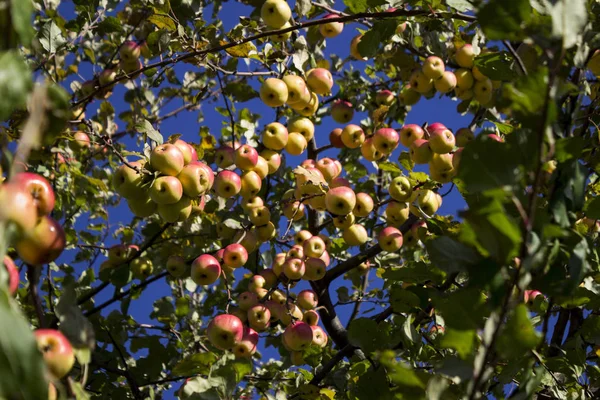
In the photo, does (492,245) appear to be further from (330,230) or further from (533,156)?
(330,230)

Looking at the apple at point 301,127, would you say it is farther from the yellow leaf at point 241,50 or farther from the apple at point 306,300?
the apple at point 306,300

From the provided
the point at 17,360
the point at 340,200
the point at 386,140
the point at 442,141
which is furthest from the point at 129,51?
the point at 17,360

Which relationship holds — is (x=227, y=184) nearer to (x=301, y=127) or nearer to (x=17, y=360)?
(x=301, y=127)

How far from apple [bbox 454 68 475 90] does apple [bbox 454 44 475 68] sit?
38mm

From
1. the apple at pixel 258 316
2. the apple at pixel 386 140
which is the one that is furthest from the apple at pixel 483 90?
the apple at pixel 258 316

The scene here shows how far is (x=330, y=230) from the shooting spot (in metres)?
4.36

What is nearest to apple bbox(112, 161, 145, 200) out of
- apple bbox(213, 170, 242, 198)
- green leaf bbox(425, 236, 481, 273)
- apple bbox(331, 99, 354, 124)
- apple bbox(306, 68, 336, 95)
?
apple bbox(213, 170, 242, 198)

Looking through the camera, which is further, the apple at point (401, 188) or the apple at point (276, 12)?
the apple at point (401, 188)

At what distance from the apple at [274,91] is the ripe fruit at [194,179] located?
80cm

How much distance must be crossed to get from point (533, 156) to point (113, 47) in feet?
14.8

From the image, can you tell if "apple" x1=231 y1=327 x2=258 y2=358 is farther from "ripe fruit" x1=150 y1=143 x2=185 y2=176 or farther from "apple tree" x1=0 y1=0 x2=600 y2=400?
"ripe fruit" x1=150 y1=143 x2=185 y2=176

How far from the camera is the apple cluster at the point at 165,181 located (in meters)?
2.22

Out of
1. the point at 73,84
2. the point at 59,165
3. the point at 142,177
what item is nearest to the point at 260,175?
the point at 142,177

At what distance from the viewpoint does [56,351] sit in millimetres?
1061
